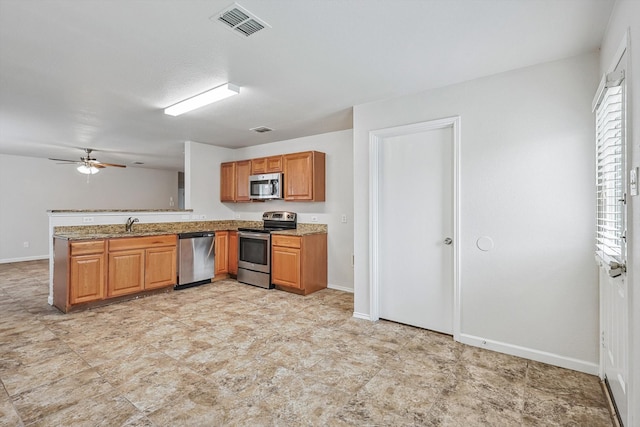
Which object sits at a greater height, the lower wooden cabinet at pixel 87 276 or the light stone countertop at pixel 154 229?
the light stone countertop at pixel 154 229

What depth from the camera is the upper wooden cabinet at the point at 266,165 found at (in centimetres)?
523

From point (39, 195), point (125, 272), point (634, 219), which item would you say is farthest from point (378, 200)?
point (39, 195)

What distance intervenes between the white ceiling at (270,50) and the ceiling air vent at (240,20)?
0.05 meters

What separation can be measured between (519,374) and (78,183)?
31.8ft

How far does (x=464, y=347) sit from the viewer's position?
2793mm

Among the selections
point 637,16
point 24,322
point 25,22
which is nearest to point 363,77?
point 637,16

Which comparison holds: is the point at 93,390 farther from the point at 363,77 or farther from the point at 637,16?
the point at 637,16

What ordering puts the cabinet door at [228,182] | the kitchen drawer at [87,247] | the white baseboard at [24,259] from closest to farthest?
the kitchen drawer at [87,247] → the cabinet door at [228,182] → the white baseboard at [24,259]

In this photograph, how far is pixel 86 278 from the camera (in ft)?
12.6

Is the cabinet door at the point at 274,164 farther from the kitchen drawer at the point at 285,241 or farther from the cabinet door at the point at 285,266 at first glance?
the cabinet door at the point at 285,266

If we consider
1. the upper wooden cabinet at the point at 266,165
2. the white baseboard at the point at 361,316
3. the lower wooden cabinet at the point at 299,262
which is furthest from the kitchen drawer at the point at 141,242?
the white baseboard at the point at 361,316

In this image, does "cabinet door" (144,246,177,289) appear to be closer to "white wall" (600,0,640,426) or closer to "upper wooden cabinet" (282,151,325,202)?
"upper wooden cabinet" (282,151,325,202)

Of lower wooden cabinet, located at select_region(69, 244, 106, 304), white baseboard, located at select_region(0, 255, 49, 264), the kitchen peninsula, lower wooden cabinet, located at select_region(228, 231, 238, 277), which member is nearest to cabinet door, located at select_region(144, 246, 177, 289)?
the kitchen peninsula

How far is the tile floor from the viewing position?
1887 mm
